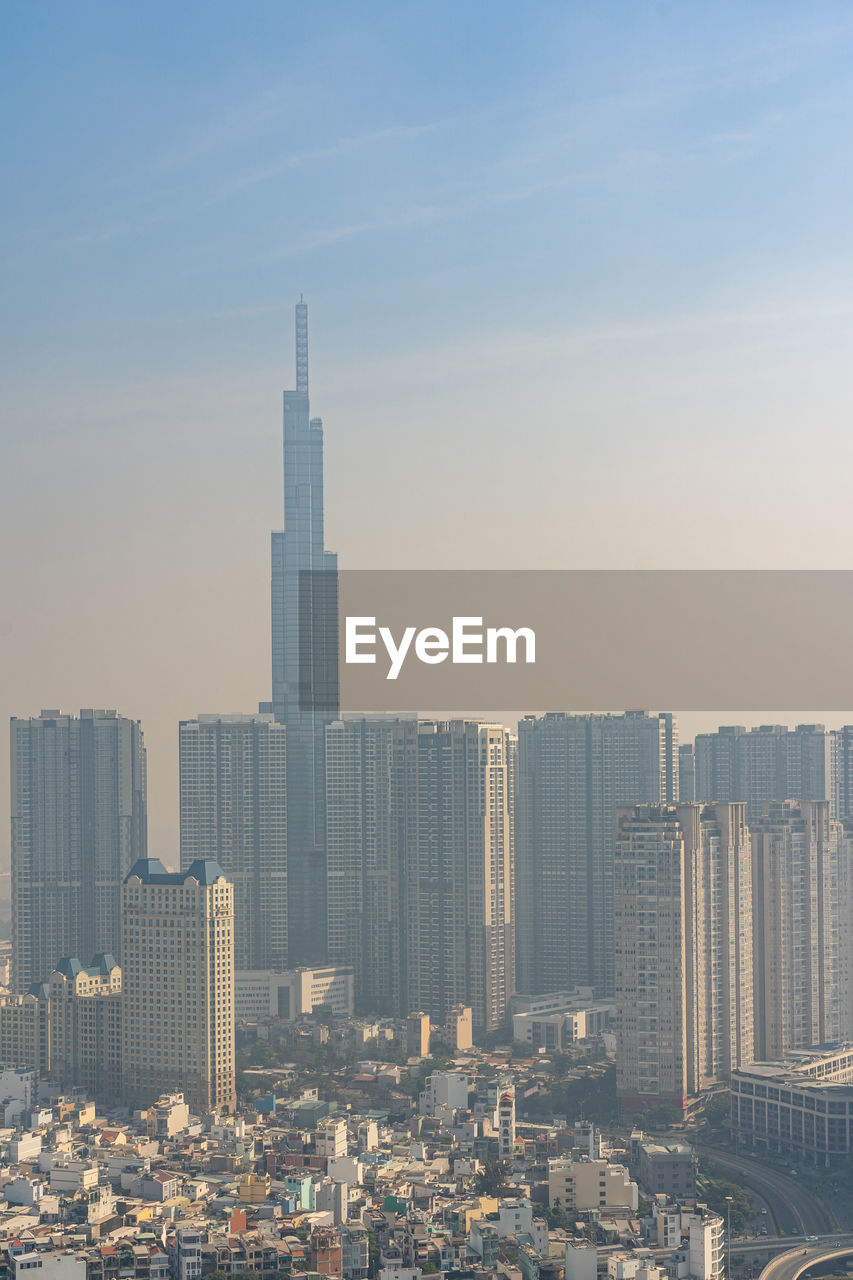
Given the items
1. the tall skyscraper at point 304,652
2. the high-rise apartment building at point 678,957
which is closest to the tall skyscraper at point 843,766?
the high-rise apartment building at point 678,957

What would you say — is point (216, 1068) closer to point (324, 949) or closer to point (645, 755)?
point (324, 949)

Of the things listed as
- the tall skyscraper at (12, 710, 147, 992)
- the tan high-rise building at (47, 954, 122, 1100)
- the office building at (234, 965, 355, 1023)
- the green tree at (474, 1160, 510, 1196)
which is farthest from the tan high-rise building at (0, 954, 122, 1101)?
the green tree at (474, 1160, 510, 1196)

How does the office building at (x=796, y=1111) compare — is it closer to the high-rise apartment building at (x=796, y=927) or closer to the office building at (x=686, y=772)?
the high-rise apartment building at (x=796, y=927)

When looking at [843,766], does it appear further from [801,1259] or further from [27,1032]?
[27,1032]

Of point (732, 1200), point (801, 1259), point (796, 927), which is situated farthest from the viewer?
point (796, 927)

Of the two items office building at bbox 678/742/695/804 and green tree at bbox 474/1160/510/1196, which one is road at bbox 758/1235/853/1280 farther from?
office building at bbox 678/742/695/804

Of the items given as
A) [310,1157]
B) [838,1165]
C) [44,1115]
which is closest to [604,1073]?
[838,1165]

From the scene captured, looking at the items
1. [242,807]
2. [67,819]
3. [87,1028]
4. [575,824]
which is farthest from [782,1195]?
[67,819]
